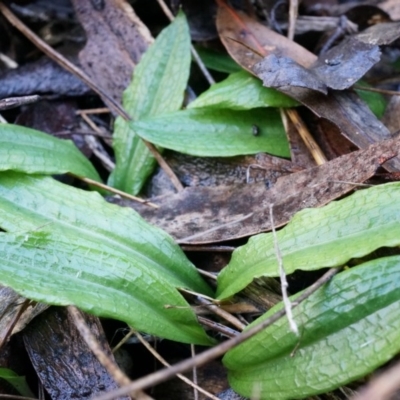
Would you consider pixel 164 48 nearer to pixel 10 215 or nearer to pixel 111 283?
pixel 10 215

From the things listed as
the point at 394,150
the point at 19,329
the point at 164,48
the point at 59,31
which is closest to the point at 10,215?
the point at 19,329

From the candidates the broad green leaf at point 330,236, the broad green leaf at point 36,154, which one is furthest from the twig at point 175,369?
the broad green leaf at point 36,154

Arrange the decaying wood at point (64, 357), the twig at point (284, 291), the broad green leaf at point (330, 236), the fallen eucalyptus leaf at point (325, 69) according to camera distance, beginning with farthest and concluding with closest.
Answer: the fallen eucalyptus leaf at point (325, 69)
the decaying wood at point (64, 357)
the broad green leaf at point (330, 236)
the twig at point (284, 291)

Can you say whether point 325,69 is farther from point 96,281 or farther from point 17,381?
point 17,381

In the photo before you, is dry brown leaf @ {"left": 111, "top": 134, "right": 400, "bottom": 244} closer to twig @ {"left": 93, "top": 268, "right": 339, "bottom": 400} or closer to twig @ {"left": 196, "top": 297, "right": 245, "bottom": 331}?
twig @ {"left": 196, "top": 297, "right": 245, "bottom": 331}

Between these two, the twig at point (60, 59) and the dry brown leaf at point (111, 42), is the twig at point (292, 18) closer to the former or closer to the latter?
the dry brown leaf at point (111, 42)
